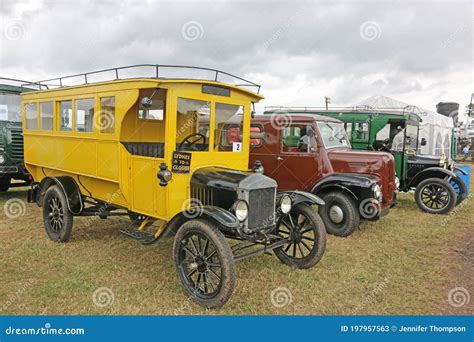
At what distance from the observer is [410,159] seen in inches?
363

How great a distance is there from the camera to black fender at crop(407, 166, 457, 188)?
28.0ft

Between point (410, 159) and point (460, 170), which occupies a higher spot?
point (410, 159)

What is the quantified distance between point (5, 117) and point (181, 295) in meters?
6.96

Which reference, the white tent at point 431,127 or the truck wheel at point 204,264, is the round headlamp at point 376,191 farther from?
the white tent at point 431,127

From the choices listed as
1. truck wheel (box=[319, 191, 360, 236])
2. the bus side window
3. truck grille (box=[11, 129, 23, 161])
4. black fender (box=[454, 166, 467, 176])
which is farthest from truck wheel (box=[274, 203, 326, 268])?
black fender (box=[454, 166, 467, 176])

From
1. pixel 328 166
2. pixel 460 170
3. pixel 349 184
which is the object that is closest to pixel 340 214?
pixel 349 184

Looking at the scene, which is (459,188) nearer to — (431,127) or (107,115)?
(107,115)

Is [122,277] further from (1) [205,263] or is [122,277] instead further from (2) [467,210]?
(2) [467,210]

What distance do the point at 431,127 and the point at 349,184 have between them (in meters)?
14.2

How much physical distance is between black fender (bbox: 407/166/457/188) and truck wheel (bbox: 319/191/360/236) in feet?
11.5

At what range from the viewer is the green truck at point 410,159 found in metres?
8.48

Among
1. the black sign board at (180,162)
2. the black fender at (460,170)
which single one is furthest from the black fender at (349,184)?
the black fender at (460,170)

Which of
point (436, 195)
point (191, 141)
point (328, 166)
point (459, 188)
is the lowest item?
point (436, 195)

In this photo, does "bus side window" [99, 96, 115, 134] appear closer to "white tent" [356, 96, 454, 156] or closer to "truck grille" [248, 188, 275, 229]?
"truck grille" [248, 188, 275, 229]
